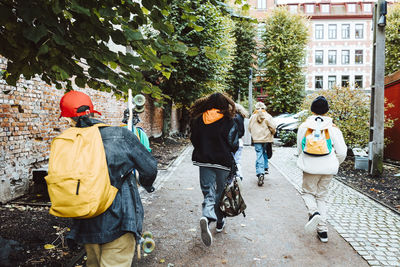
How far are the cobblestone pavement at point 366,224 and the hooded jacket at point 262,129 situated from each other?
1.40 metres

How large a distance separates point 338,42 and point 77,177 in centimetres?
4299

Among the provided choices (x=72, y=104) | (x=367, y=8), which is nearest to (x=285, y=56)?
(x=367, y=8)

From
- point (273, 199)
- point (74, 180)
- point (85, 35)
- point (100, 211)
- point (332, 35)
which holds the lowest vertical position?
point (273, 199)

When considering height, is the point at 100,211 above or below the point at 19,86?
below

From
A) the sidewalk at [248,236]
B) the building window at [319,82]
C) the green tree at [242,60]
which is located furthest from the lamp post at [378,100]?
the building window at [319,82]

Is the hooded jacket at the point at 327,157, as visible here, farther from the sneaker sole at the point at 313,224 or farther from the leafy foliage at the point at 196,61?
the leafy foliage at the point at 196,61

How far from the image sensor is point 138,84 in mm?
3059

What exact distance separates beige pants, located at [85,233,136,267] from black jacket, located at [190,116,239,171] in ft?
5.85

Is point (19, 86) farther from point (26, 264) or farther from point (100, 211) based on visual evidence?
point (100, 211)

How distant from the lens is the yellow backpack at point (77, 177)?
1.78m

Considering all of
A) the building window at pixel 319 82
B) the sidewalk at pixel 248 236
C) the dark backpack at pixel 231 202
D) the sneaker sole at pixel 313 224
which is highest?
the building window at pixel 319 82

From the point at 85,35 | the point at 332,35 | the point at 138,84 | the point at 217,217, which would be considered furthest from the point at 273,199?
the point at 332,35

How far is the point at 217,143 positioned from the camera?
3789mm

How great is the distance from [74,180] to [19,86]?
14.7 ft
